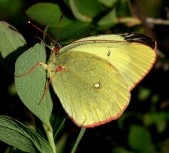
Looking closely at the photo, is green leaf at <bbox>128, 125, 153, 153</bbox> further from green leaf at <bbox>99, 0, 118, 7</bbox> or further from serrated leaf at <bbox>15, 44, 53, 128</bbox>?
serrated leaf at <bbox>15, 44, 53, 128</bbox>

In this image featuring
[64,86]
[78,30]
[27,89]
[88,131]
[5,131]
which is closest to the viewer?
[5,131]

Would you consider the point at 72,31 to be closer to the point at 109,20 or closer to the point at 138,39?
the point at 109,20

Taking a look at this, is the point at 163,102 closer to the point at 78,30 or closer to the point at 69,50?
the point at 78,30

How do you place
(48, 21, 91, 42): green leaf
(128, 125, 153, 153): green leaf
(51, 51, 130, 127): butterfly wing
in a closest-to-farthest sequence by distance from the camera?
(51, 51, 130, 127): butterfly wing
(48, 21, 91, 42): green leaf
(128, 125, 153, 153): green leaf

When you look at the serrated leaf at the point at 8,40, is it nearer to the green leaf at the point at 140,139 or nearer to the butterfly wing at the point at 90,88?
the butterfly wing at the point at 90,88

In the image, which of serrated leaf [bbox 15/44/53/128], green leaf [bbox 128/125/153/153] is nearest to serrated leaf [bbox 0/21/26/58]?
serrated leaf [bbox 15/44/53/128]

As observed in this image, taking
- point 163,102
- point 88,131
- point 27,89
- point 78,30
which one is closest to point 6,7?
point 78,30

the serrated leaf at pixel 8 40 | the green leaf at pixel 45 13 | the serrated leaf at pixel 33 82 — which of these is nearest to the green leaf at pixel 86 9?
Result: the green leaf at pixel 45 13
